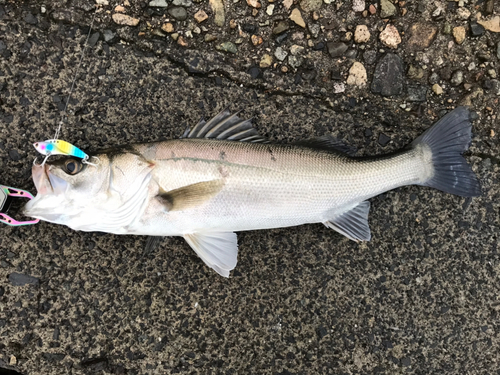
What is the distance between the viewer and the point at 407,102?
2.81 m

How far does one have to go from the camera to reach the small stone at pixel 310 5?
2.78 meters

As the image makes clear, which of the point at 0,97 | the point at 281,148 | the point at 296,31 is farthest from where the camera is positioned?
the point at 296,31

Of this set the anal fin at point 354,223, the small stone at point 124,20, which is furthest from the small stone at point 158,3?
the anal fin at point 354,223

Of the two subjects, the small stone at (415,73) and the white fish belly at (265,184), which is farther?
the small stone at (415,73)

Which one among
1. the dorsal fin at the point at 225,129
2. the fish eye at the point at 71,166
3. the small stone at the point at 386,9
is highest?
the small stone at the point at 386,9

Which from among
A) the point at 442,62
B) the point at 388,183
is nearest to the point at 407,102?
the point at 442,62

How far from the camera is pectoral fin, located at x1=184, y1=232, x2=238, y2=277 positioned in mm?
2406

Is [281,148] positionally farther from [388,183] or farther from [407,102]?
[407,102]

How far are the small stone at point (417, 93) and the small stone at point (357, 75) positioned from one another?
365 millimetres

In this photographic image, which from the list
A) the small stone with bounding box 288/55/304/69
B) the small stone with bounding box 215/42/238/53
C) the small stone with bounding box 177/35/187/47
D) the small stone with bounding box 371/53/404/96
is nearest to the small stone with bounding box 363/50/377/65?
the small stone with bounding box 371/53/404/96

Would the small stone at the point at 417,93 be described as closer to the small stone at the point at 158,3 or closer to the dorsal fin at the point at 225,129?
the dorsal fin at the point at 225,129

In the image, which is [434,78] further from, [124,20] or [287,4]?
[124,20]

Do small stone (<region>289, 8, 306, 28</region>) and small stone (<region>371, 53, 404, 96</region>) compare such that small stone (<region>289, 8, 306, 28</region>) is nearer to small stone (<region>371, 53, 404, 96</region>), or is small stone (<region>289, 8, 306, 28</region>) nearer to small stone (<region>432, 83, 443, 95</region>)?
small stone (<region>371, 53, 404, 96</region>)

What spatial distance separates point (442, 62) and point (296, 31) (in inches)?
45.6
